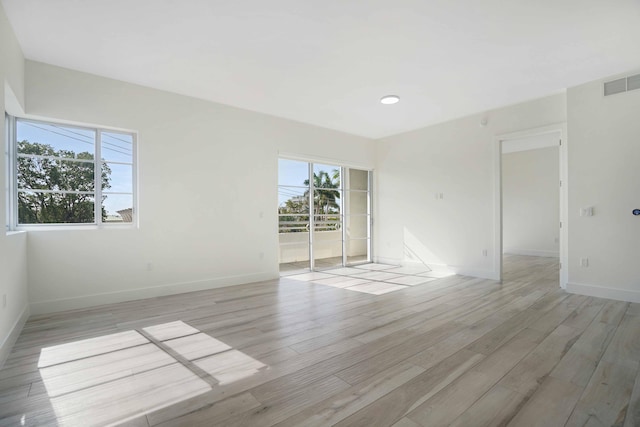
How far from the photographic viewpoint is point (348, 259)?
7605 mm

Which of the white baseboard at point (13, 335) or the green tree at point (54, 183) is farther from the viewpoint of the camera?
the green tree at point (54, 183)

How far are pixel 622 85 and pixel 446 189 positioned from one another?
2.89 m

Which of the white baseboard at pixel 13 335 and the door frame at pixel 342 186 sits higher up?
the door frame at pixel 342 186

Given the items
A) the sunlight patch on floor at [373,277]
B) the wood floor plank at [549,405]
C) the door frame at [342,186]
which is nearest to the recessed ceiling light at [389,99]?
the door frame at [342,186]

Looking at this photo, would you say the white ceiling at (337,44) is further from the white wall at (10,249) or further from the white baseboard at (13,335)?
the white baseboard at (13,335)

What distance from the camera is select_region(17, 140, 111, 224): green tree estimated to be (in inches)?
144

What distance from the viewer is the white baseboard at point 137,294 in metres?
3.68

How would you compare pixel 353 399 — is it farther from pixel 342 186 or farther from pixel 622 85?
pixel 342 186

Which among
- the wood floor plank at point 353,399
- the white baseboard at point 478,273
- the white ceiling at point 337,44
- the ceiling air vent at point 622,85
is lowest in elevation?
the wood floor plank at point 353,399

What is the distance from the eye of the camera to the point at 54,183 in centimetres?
382

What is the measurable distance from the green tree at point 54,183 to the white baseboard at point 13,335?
44.0 inches

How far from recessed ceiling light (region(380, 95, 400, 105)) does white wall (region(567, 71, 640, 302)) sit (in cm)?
252

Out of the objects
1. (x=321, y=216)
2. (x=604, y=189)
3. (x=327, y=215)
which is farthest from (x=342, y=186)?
(x=604, y=189)

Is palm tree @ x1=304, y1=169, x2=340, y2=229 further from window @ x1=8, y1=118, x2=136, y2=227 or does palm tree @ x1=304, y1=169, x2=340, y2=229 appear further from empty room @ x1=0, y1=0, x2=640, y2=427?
window @ x1=8, y1=118, x2=136, y2=227
